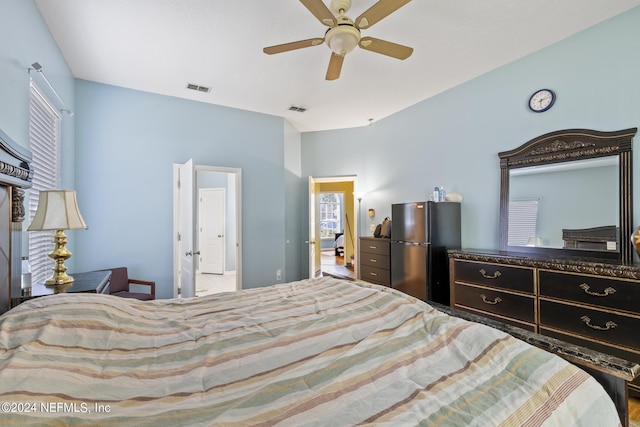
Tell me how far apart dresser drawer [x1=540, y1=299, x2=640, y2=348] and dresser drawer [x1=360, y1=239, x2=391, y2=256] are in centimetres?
193

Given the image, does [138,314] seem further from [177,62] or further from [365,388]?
[177,62]

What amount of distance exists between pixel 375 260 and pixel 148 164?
3374 millimetres

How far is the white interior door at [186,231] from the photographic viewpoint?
325 centimetres

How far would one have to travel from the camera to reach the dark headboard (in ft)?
4.73

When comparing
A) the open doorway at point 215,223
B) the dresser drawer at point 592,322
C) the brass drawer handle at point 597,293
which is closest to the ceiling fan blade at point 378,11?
the brass drawer handle at point 597,293

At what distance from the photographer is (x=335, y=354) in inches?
41.0

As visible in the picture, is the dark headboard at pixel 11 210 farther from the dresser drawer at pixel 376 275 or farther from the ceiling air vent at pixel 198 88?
the dresser drawer at pixel 376 275

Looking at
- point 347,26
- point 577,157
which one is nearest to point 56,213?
point 347,26

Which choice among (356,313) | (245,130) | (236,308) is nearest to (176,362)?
(236,308)

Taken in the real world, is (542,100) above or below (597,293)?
above

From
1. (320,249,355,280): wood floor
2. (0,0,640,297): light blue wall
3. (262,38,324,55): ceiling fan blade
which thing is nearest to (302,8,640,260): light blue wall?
(0,0,640,297): light blue wall

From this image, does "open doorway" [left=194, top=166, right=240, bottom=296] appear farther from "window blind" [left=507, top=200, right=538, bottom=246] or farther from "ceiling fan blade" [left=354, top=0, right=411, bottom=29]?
"window blind" [left=507, top=200, right=538, bottom=246]

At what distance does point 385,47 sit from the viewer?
81.4 inches

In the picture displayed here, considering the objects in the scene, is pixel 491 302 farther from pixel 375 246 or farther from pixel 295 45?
pixel 295 45
